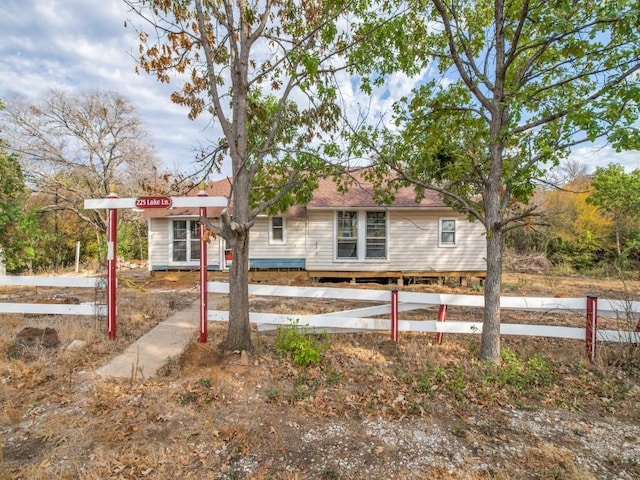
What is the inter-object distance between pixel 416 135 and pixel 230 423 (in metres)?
5.02

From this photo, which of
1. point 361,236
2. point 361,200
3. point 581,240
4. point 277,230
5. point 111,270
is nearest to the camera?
point 111,270

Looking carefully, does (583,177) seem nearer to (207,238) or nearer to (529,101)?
(529,101)

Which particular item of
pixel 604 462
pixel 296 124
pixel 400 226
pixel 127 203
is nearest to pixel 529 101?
pixel 296 124

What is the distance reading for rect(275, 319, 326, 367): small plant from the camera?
4.63m

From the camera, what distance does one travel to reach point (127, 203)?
213 inches

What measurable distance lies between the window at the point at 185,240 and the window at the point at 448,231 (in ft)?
34.7

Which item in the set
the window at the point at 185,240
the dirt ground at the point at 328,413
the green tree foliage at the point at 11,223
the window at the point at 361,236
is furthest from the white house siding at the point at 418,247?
the green tree foliage at the point at 11,223

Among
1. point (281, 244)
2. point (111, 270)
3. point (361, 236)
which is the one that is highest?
point (361, 236)

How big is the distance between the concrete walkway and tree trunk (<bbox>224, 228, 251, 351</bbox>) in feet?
3.55

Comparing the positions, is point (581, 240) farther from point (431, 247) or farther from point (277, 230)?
point (277, 230)

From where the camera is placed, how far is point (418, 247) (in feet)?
44.3

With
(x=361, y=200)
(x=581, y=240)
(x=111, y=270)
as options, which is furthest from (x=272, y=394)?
(x=581, y=240)

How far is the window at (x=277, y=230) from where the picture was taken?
44.0 ft

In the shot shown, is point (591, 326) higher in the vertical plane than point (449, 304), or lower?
lower
